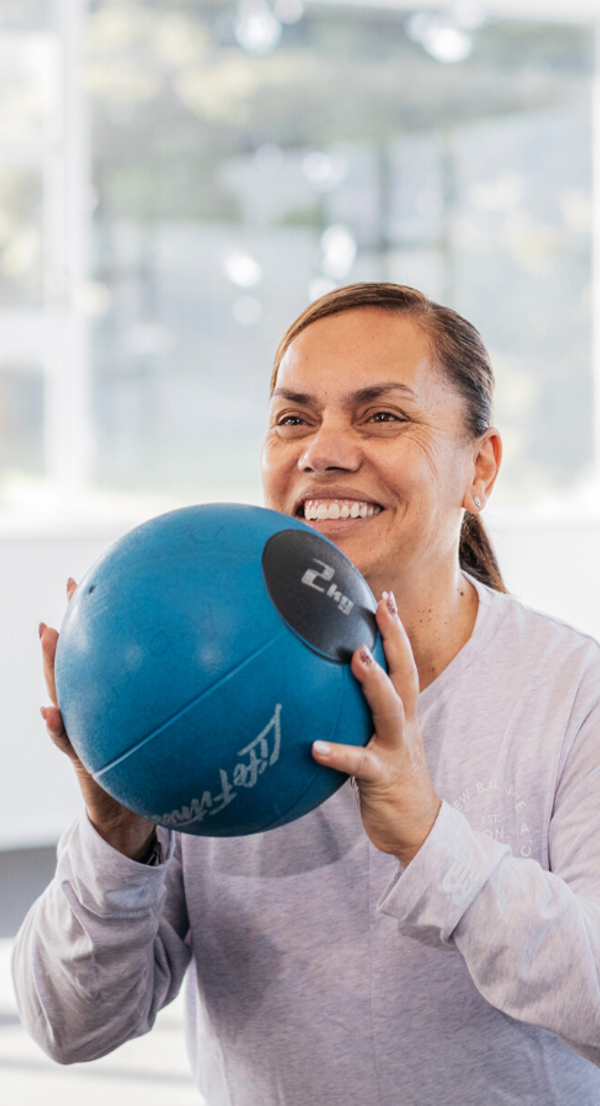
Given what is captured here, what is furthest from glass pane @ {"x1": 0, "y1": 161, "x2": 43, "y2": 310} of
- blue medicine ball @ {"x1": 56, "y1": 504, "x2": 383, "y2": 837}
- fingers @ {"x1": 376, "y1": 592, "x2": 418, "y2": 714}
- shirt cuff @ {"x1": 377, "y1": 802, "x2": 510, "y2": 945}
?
shirt cuff @ {"x1": 377, "y1": 802, "x2": 510, "y2": 945}

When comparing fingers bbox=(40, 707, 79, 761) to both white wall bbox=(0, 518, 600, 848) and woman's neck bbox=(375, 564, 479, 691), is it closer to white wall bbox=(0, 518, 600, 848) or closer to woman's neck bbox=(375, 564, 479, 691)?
woman's neck bbox=(375, 564, 479, 691)

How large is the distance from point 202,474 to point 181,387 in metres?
0.39

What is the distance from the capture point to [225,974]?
4.42 feet

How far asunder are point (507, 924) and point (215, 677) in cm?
40

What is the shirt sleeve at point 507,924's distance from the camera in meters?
1.08

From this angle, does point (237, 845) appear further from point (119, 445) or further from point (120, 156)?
point (120, 156)

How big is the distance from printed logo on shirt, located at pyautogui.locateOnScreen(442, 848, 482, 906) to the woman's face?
42 centimetres

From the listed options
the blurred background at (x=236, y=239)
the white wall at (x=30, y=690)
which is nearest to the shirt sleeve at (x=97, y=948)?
the blurred background at (x=236, y=239)

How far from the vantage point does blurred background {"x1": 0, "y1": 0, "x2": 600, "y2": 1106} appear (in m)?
4.20

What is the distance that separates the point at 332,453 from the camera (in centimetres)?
138

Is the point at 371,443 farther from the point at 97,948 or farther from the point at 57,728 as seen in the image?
the point at 97,948

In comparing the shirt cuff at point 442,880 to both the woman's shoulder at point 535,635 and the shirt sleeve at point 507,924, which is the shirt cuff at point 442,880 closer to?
the shirt sleeve at point 507,924

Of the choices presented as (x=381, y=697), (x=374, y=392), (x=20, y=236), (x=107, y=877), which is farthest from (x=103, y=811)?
(x=20, y=236)

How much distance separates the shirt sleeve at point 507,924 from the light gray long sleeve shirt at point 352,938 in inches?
1.9
